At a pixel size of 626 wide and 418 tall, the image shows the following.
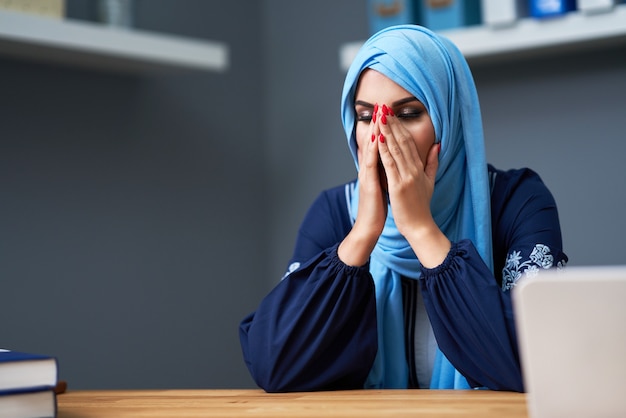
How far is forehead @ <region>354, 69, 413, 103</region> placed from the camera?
1449 mm

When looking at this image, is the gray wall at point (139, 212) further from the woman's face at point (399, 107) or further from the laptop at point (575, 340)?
the laptop at point (575, 340)

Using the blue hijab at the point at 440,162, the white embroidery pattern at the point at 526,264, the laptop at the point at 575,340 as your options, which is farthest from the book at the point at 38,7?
the laptop at the point at 575,340

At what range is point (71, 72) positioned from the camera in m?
2.34

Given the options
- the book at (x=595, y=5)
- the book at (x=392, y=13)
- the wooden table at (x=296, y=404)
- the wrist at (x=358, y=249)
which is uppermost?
the book at (x=392, y=13)

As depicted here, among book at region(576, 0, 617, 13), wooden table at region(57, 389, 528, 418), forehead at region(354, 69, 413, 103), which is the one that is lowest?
wooden table at region(57, 389, 528, 418)

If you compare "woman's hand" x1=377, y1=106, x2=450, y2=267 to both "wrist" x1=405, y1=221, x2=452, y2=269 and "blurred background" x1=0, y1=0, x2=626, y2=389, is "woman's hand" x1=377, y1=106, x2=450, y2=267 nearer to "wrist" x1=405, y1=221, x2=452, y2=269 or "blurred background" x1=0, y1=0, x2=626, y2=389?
"wrist" x1=405, y1=221, x2=452, y2=269

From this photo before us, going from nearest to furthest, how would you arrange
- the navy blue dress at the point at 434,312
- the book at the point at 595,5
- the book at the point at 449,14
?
the navy blue dress at the point at 434,312 < the book at the point at 595,5 < the book at the point at 449,14

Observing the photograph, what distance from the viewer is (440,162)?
1.48 m

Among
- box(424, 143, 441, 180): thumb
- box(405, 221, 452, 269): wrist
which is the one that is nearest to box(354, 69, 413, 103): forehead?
box(424, 143, 441, 180): thumb

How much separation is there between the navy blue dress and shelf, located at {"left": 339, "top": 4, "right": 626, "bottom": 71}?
0.62 m

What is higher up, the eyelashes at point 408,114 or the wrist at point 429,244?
the eyelashes at point 408,114

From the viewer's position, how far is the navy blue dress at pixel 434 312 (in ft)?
4.02

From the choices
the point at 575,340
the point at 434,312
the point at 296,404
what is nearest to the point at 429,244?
the point at 434,312

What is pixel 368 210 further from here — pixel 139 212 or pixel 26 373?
pixel 139 212
